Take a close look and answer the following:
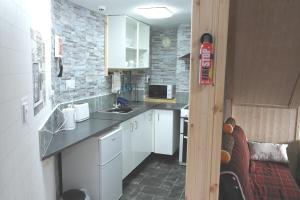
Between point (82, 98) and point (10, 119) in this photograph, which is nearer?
point (10, 119)

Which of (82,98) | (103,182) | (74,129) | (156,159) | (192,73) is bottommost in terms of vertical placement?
(156,159)

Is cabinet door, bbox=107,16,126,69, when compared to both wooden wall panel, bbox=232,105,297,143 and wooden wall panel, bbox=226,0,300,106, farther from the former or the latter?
wooden wall panel, bbox=226,0,300,106

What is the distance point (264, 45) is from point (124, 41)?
250 cm

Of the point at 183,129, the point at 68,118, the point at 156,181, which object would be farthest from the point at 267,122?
the point at 68,118

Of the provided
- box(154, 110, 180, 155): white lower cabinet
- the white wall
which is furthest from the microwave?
the white wall

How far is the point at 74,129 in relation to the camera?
2787 mm

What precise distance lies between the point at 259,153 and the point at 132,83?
8.44 ft

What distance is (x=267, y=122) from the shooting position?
3596 mm

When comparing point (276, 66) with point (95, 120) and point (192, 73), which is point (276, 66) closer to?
point (192, 73)

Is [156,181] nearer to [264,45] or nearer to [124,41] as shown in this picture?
[124,41]

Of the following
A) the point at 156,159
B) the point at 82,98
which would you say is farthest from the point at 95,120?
the point at 156,159

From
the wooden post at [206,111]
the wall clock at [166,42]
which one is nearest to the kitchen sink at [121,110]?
the wall clock at [166,42]

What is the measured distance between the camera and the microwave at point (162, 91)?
4855 millimetres

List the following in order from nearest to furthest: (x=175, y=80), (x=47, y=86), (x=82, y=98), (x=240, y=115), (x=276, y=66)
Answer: (x=276, y=66), (x=47, y=86), (x=82, y=98), (x=240, y=115), (x=175, y=80)
